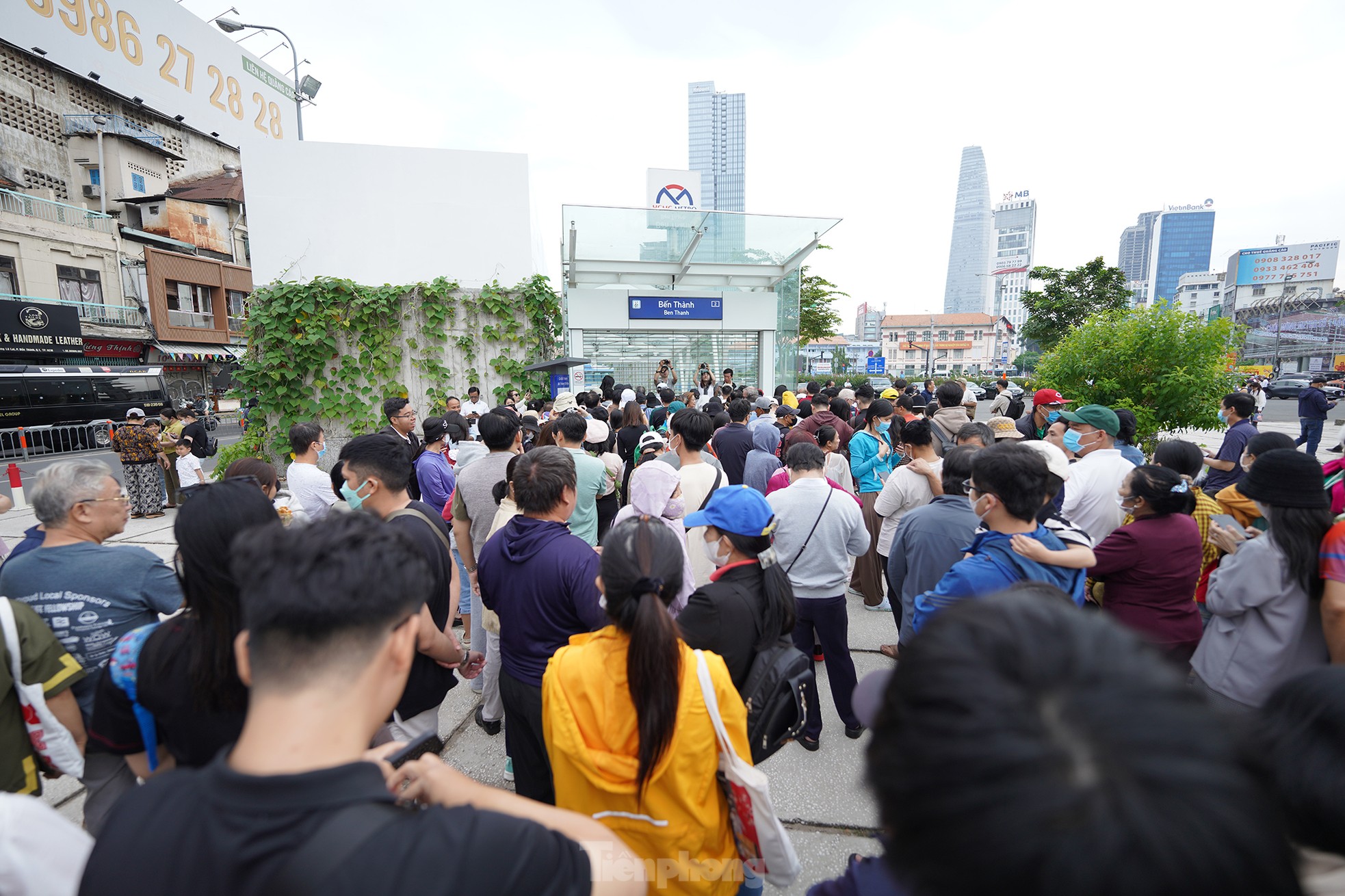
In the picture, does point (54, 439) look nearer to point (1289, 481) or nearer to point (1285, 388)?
point (1289, 481)

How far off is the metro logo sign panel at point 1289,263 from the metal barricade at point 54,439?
124628 mm

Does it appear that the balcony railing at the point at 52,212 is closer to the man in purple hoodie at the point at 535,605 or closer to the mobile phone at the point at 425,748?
the mobile phone at the point at 425,748

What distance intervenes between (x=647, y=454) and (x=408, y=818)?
3.89 metres

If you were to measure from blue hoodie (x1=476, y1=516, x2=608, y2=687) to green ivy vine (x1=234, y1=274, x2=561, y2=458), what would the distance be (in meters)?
8.73

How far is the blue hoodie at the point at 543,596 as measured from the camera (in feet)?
7.36

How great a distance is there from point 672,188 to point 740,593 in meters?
14.6

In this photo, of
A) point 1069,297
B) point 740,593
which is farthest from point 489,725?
point 1069,297

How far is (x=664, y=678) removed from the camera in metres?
1.50

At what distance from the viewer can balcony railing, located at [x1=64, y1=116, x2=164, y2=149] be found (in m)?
24.0

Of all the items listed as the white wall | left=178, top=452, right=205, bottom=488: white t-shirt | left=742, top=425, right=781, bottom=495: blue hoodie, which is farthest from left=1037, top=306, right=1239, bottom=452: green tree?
left=178, top=452, right=205, bottom=488: white t-shirt

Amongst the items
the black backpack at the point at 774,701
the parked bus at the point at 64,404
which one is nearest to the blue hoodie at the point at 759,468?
the black backpack at the point at 774,701

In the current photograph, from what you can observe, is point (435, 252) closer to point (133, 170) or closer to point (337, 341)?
point (337, 341)

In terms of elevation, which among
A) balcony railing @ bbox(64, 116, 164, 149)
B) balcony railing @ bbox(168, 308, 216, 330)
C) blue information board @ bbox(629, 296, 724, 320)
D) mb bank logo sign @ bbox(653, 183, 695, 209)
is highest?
balcony railing @ bbox(64, 116, 164, 149)

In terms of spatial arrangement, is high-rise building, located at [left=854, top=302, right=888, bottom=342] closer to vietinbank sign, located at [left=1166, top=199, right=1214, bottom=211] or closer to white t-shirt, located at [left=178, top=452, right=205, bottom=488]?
vietinbank sign, located at [left=1166, top=199, right=1214, bottom=211]
